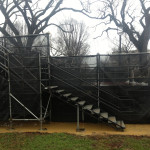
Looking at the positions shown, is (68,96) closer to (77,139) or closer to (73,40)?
(77,139)

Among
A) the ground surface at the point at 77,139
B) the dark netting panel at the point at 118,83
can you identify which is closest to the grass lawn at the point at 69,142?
the ground surface at the point at 77,139

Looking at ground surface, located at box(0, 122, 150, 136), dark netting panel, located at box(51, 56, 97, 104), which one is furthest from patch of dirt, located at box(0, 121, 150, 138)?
dark netting panel, located at box(51, 56, 97, 104)

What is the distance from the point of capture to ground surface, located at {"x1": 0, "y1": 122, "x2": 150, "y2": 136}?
6.05m

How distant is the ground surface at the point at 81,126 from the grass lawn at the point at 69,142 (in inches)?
23.1

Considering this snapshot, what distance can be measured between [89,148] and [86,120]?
299 cm

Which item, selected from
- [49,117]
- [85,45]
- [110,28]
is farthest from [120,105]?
[85,45]

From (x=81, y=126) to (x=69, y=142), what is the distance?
78.9 inches

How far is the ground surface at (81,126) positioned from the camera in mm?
6048

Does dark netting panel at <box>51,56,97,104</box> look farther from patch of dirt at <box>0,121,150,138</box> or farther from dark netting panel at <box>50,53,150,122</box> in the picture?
patch of dirt at <box>0,121,150,138</box>

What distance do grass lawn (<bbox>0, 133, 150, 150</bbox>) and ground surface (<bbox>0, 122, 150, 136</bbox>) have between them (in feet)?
1.92

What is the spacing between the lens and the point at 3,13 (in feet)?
48.7

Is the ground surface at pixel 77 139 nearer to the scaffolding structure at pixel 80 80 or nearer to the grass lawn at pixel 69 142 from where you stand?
the grass lawn at pixel 69 142

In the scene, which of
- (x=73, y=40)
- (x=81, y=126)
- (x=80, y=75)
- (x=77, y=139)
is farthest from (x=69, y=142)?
(x=73, y=40)

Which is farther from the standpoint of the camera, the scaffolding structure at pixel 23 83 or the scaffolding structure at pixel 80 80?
the scaffolding structure at pixel 80 80
